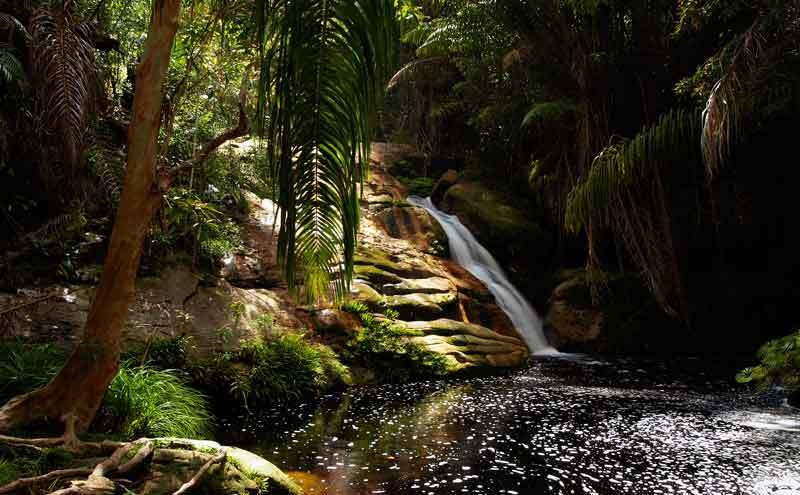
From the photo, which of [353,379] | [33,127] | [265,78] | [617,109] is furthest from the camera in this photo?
[617,109]

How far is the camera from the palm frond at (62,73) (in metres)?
4.68

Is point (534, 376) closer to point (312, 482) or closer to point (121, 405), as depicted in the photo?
point (312, 482)

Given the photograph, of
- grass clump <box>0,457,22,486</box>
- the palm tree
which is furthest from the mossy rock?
the palm tree

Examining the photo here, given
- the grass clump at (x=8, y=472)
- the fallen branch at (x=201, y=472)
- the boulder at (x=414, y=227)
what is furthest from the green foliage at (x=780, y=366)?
the boulder at (x=414, y=227)

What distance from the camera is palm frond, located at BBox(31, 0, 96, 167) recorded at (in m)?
4.68

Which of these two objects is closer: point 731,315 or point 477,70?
point 731,315

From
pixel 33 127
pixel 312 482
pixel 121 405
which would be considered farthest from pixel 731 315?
pixel 33 127

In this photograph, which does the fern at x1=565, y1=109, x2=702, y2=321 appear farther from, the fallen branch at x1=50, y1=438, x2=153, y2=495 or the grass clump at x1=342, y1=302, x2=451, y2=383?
the fallen branch at x1=50, y1=438, x2=153, y2=495

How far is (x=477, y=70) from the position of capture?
12367mm

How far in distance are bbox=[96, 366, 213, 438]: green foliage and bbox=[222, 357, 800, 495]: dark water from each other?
0.54 m

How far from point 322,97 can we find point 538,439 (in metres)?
4.49

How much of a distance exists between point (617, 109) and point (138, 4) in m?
7.74

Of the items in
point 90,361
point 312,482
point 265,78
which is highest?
point 265,78

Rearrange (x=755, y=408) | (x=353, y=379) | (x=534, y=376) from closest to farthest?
(x=755, y=408)
(x=353, y=379)
(x=534, y=376)
